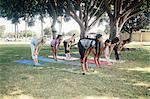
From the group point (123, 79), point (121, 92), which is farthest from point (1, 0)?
point (121, 92)

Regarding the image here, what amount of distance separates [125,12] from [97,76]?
14.7 m

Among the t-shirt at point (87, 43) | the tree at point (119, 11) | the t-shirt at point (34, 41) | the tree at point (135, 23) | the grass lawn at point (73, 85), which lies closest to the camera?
the grass lawn at point (73, 85)

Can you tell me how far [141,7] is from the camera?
26219mm

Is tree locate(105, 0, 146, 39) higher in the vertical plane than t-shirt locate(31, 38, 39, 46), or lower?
higher

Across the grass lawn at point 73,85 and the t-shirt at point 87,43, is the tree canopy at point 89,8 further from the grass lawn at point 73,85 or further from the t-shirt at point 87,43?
the grass lawn at point 73,85

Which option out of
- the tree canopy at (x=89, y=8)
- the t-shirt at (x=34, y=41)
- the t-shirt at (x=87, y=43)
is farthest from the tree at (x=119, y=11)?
the t-shirt at (x=87, y=43)

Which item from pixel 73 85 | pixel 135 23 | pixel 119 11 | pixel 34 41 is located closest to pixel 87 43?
pixel 73 85

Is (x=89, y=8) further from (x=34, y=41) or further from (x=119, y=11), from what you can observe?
(x=34, y=41)

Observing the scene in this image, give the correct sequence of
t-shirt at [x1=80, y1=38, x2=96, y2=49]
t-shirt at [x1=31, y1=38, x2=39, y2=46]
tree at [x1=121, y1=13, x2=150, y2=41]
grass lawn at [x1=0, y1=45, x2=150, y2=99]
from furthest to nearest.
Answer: tree at [x1=121, y1=13, x2=150, y2=41], t-shirt at [x1=31, y1=38, x2=39, y2=46], t-shirt at [x1=80, y1=38, x2=96, y2=49], grass lawn at [x1=0, y1=45, x2=150, y2=99]

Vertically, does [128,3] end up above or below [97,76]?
above

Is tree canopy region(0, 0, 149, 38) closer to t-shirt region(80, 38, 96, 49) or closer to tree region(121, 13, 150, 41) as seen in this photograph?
tree region(121, 13, 150, 41)

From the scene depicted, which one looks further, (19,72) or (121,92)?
(19,72)

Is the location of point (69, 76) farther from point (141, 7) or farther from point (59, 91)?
point (141, 7)

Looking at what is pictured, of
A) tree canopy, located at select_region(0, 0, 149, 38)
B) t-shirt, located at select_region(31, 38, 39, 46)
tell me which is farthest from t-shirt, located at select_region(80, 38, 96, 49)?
tree canopy, located at select_region(0, 0, 149, 38)
